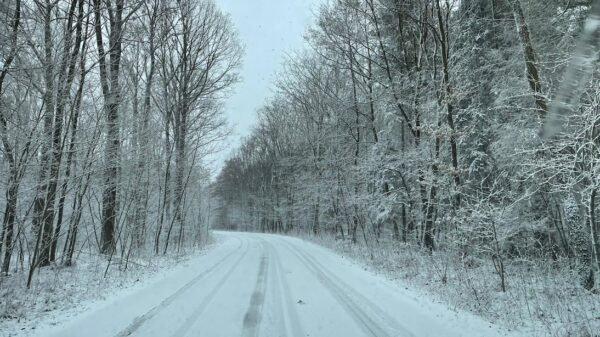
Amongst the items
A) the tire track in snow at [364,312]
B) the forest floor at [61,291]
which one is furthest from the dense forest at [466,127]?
the forest floor at [61,291]

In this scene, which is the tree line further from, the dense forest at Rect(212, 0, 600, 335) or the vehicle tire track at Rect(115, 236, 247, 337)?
the vehicle tire track at Rect(115, 236, 247, 337)

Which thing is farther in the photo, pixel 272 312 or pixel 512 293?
pixel 512 293

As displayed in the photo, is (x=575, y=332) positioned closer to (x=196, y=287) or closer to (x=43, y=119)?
(x=196, y=287)

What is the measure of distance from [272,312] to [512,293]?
510cm

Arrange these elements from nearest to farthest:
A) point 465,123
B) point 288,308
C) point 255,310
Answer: point 255,310 < point 288,308 < point 465,123

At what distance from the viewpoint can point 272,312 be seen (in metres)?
6.21

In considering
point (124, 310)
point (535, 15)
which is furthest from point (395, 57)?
point (124, 310)

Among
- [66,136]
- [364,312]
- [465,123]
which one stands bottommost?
[364,312]

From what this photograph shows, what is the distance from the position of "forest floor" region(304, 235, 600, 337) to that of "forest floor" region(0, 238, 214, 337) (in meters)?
6.75

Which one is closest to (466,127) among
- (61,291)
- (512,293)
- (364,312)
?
(512,293)

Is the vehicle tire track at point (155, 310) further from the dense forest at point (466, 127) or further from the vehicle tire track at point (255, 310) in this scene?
the dense forest at point (466, 127)

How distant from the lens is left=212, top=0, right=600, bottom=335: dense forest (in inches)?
269

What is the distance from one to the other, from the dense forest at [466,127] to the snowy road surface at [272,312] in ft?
7.72

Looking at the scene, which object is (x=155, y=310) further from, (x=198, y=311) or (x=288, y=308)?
(x=288, y=308)
